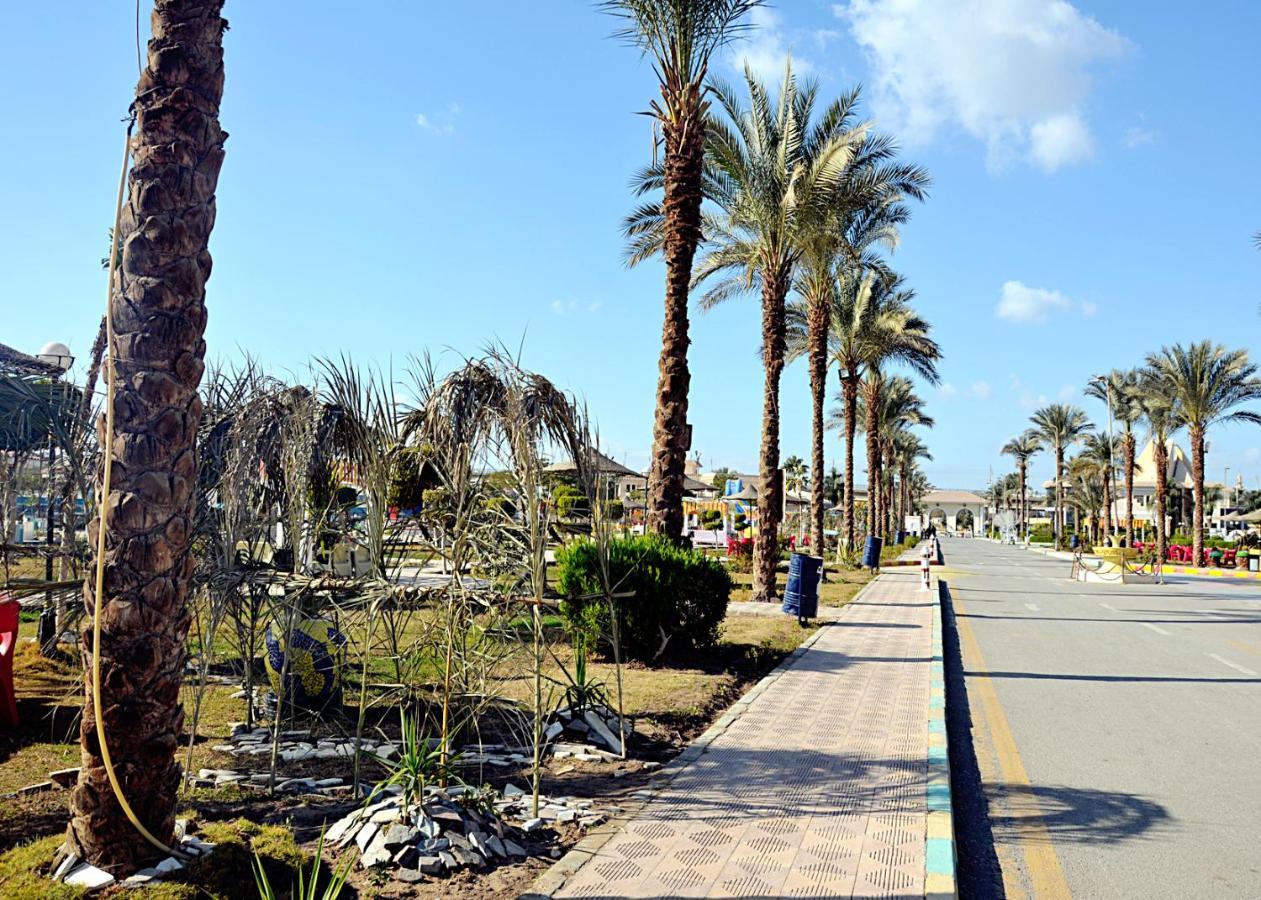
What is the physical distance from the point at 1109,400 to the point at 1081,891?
157 ft

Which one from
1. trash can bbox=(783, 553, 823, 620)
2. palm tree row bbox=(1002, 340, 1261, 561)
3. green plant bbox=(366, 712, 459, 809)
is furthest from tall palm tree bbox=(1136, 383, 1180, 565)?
green plant bbox=(366, 712, 459, 809)

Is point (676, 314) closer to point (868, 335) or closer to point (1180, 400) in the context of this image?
point (868, 335)

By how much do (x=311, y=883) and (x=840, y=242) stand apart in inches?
809

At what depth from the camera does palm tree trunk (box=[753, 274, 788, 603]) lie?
20672 mm

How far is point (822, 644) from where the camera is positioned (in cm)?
1434

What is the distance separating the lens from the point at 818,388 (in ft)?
102

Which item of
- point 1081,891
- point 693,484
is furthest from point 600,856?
point 693,484

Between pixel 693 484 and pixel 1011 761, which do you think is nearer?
pixel 1011 761

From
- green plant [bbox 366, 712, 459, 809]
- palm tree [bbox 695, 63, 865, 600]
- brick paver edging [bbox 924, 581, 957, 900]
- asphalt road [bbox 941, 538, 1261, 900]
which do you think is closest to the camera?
brick paver edging [bbox 924, 581, 957, 900]

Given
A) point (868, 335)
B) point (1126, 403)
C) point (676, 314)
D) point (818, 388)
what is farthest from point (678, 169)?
point (1126, 403)

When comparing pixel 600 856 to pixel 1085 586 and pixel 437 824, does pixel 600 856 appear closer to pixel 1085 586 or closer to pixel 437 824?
pixel 437 824

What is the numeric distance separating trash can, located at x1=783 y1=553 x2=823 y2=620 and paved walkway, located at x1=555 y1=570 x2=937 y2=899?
5.12 meters

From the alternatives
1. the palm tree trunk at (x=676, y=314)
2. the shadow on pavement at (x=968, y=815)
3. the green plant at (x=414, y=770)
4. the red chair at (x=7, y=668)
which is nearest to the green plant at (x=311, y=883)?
the green plant at (x=414, y=770)

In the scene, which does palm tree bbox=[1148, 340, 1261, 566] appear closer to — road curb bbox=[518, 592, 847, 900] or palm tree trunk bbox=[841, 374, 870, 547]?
palm tree trunk bbox=[841, 374, 870, 547]
